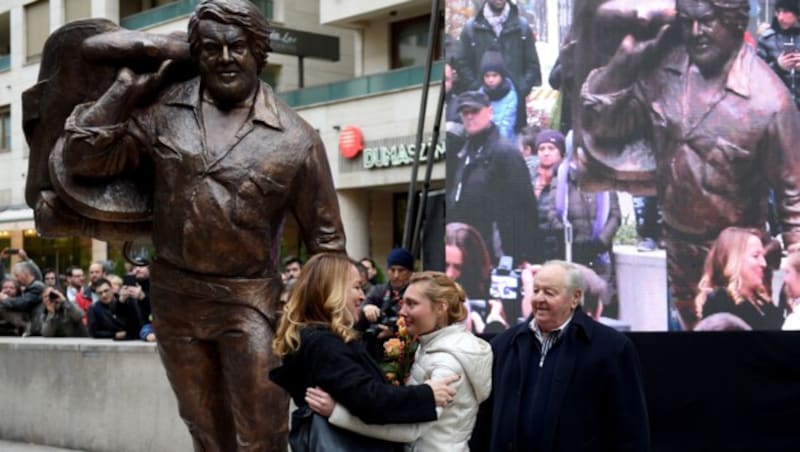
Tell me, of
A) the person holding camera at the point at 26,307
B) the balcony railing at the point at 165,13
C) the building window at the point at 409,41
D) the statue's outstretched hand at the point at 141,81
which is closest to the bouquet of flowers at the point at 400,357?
the statue's outstretched hand at the point at 141,81

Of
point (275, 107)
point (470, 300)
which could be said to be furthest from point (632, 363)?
point (470, 300)

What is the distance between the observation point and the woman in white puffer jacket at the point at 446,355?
3943mm

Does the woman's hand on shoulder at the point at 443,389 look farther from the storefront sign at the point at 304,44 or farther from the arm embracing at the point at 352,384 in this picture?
the storefront sign at the point at 304,44

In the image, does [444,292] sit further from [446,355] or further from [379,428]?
[379,428]

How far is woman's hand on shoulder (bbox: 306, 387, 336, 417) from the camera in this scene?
3.56 metres

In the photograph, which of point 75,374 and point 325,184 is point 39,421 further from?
point 325,184

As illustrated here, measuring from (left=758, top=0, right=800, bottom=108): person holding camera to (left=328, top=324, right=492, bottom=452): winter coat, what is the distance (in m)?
5.36

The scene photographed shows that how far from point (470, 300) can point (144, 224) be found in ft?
16.0

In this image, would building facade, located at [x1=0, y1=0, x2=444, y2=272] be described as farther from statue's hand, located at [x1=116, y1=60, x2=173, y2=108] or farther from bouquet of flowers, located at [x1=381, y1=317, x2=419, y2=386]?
bouquet of flowers, located at [x1=381, y1=317, x2=419, y2=386]

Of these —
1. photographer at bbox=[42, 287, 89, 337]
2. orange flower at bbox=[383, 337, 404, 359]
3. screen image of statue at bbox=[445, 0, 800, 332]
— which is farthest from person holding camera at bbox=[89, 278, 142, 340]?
orange flower at bbox=[383, 337, 404, 359]

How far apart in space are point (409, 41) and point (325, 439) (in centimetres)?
2348

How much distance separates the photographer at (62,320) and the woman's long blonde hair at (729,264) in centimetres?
550

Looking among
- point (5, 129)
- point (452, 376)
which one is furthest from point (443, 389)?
point (5, 129)

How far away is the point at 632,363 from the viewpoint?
428 centimetres
